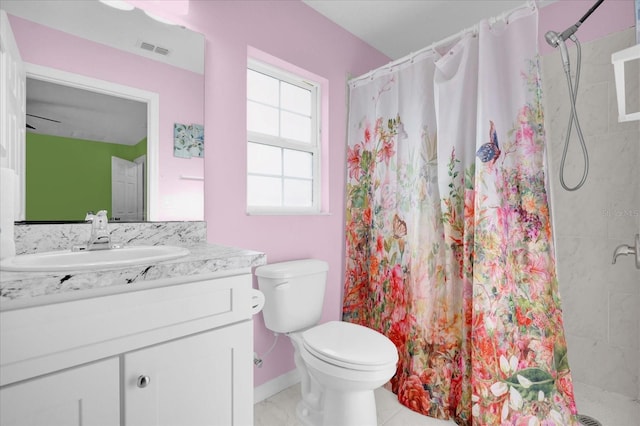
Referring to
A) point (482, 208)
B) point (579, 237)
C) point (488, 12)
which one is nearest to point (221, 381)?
point (482, 208)

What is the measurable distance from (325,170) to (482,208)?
3.57 ft

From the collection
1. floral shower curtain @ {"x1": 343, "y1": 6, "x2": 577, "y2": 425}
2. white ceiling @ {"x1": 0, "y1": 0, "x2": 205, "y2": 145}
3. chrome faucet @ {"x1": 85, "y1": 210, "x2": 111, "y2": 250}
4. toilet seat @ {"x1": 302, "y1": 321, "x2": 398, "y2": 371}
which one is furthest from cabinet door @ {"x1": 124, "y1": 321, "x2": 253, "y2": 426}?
floral shower curtain @ {"x1": 343, "y1": 6, "x2": 577, "y2": 425}

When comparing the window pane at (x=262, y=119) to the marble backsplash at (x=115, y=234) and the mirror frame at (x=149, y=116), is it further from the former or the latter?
the marble backsplash at (x=115, y=234)

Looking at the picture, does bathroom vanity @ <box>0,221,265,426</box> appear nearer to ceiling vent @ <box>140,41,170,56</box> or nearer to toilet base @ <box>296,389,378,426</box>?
toilet base @ <box>296,389,378,426</box>

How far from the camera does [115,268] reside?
0.80 metres

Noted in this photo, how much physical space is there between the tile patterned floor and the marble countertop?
45.0 inches

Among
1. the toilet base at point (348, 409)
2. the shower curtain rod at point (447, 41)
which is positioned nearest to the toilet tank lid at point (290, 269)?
the toilet base at point (348, 409)

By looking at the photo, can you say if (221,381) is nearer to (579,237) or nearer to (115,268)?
(115,268)

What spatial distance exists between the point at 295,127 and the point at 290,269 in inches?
42.6

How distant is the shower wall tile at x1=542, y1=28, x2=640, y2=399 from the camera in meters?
1.81

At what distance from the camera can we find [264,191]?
2127 mm

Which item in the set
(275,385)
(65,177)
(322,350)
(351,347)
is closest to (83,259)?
(65,177)

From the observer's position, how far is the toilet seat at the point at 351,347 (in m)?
1.34

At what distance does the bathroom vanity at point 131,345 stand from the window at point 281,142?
40.2 inches
